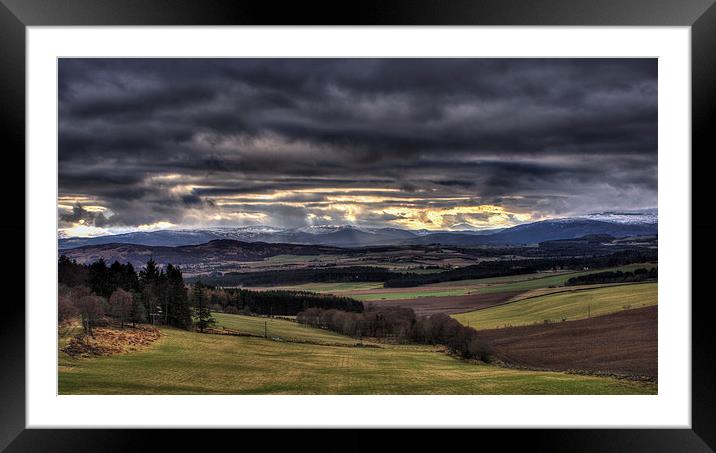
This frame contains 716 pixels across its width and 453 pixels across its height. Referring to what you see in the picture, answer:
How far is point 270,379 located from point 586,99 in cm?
628

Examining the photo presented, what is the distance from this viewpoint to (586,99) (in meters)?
6.93

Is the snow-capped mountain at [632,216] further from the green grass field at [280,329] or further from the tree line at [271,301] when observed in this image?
the green grass field at [280,329]

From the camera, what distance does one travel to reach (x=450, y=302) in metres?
7.80

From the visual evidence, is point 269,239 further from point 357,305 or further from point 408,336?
point 408,336

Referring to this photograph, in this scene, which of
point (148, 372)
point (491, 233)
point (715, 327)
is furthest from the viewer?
point (491, 233)

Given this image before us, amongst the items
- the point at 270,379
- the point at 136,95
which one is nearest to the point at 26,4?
the point at 136,95

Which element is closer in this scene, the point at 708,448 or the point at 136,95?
the point at 708,448

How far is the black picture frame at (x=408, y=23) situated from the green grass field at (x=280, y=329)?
3.06 m

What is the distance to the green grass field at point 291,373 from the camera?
662 cm

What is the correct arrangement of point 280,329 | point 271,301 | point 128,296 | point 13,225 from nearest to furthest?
point 13,225 < point 128,296 < point 280,329 < point 271,301

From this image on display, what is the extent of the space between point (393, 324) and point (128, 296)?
423 cm

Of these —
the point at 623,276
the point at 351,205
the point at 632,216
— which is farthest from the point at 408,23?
the point at 623,276

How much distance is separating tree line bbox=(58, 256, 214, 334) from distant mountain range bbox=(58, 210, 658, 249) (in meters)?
0.45

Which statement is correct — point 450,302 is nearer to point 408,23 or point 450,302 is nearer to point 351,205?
point 351,205
